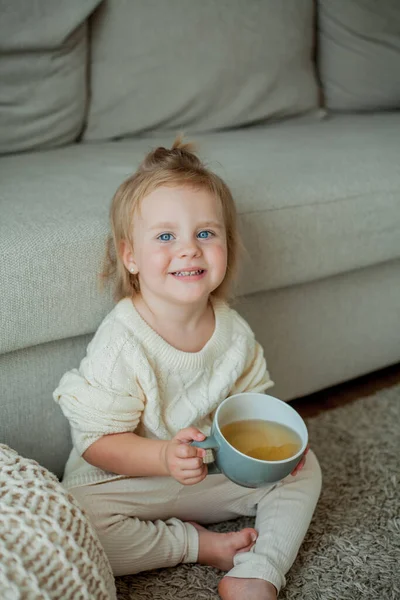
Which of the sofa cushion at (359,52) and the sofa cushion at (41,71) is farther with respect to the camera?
the sofa cushion at (359,52)

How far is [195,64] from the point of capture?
1519 mm

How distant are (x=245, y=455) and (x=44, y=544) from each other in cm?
25

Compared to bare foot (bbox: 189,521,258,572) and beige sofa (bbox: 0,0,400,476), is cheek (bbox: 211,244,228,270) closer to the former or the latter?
beige sofa (bbox: 0,0,400,476)

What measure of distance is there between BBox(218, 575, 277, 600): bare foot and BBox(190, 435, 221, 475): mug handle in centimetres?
18

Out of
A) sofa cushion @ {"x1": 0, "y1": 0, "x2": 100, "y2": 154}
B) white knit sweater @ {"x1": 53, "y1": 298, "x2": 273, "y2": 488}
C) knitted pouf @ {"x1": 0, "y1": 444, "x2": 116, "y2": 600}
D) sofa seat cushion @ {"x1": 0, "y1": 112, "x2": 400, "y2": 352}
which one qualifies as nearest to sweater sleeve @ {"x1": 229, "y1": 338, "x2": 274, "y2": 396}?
white knit sweater @ {"x1": 53, "y1": 298, "x2": 273, "y2": 488}

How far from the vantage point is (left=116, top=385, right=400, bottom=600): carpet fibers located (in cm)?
93

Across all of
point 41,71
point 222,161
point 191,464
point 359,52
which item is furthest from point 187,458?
point 359,52

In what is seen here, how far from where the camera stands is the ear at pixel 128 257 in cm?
96

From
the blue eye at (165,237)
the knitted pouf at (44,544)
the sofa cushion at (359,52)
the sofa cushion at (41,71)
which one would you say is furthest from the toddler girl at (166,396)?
the sofa cushion at (359,52)

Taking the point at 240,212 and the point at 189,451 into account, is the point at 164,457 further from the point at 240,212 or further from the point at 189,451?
the point at 240,212

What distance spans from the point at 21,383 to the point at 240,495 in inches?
15.5

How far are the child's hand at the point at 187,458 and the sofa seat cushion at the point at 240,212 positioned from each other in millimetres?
267

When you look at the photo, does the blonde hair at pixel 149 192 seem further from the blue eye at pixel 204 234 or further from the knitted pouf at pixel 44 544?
the knitted pouf at pixel 44 544

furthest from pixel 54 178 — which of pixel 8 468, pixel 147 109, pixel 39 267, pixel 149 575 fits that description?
pixel 149 575
